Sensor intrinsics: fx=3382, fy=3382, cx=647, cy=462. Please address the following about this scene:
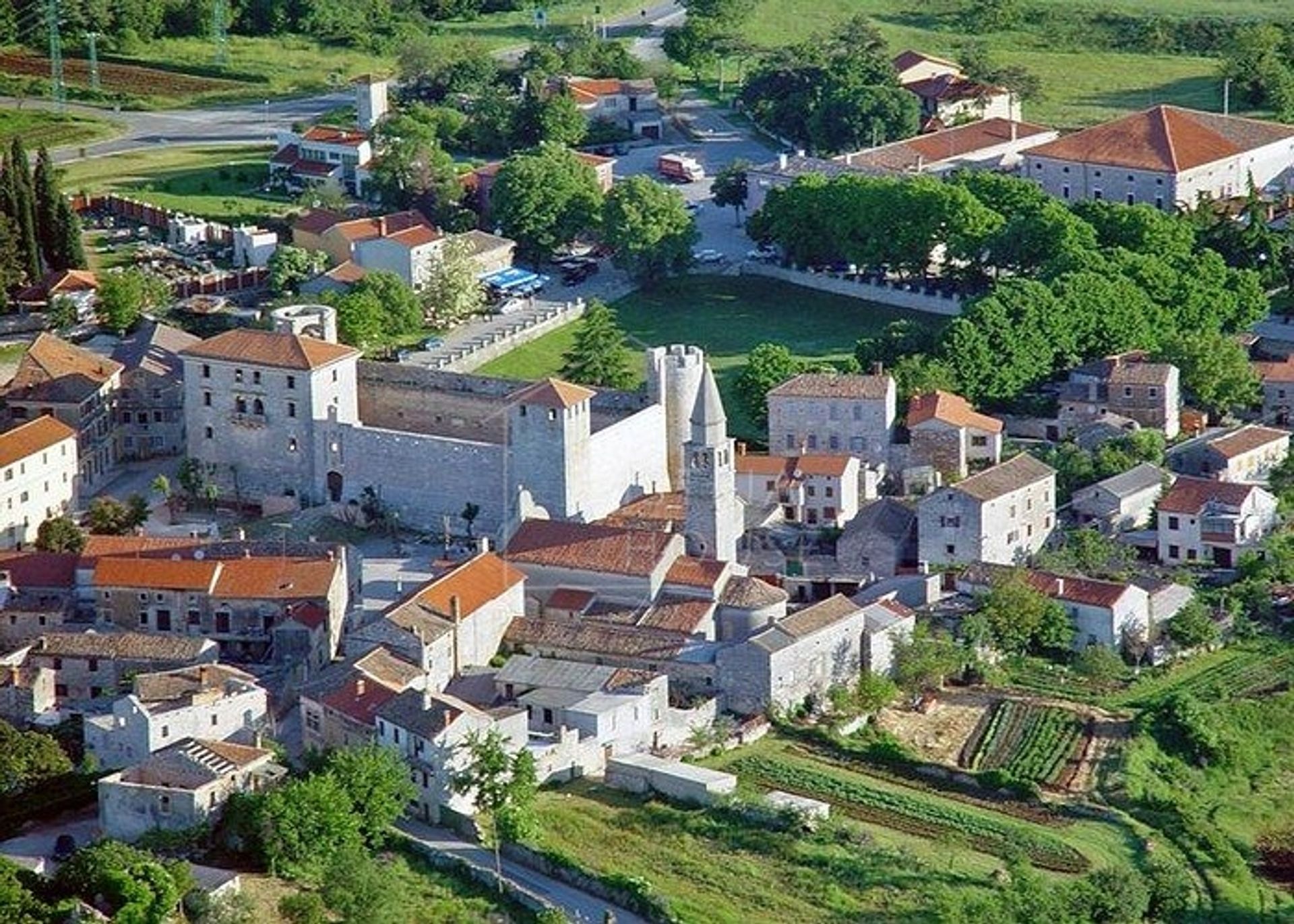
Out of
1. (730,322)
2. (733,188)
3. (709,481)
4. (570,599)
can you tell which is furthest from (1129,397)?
(733,188)

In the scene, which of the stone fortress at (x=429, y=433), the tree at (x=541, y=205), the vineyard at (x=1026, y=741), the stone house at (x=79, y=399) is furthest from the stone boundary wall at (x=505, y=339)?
the vineyard at (x=1026, y=741)

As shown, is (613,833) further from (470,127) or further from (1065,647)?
(470,127)

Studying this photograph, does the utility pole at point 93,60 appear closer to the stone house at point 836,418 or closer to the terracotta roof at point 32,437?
the terracotta roof at point 32,437

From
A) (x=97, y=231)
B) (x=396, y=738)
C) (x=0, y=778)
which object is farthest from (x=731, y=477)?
(x=97, y=231)

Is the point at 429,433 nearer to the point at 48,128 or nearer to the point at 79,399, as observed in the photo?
the point at 79,399

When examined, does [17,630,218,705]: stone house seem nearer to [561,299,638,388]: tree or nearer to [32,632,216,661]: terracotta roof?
[32,632,216,661]: terracotta roof

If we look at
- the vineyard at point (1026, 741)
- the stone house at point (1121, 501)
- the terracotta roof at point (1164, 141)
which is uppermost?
the terracotta roof at point (1164, 141)
